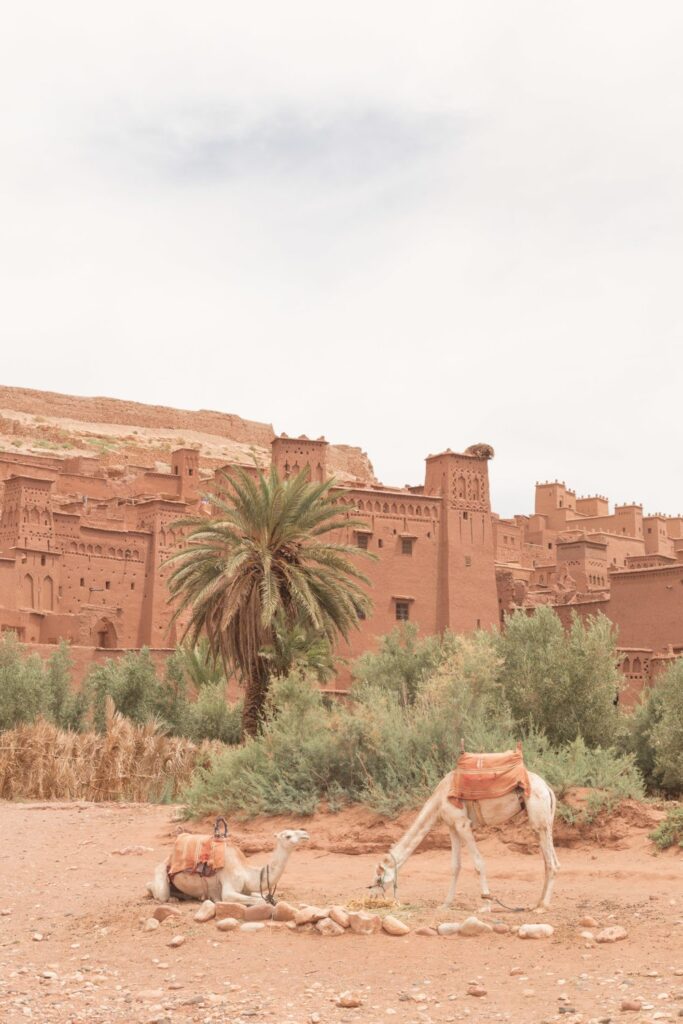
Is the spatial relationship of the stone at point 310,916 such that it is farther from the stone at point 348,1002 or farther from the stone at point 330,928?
the stone at point 348,1002

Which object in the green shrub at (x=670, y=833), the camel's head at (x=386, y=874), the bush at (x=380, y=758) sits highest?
the bush at (x=380, y=758)

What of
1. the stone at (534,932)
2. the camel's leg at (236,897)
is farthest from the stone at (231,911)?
the stone at (534,932)

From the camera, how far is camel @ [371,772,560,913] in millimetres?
10195

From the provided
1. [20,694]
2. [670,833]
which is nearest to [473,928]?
[670,833]

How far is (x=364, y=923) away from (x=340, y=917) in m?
0.18

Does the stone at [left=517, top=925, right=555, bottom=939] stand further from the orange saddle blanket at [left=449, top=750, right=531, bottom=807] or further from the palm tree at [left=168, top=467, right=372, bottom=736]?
the palm tree at [left=168, top=467, right=372, bottom=736]

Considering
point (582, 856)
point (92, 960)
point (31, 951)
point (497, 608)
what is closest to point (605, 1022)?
point (92, 960)

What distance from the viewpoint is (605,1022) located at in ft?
24.8

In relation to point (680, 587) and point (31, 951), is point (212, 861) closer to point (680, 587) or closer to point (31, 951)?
point (31, 951)

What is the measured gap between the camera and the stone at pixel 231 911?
10242mm

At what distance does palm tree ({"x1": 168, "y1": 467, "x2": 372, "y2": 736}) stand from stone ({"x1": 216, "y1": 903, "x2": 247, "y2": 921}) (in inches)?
403

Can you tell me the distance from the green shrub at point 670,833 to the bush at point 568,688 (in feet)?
13.9

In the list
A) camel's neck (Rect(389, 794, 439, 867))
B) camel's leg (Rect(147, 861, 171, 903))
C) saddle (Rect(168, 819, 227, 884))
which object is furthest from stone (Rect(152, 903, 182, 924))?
camel's neck (Rect(389, 794, 439, 867))

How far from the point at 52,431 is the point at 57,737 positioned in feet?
181
